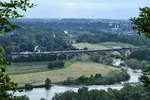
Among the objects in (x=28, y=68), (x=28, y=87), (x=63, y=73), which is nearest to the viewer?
(x=28, y=87)

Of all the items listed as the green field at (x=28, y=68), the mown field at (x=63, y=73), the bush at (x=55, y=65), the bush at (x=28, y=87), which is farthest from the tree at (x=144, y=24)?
the bush at (x=55, y=65)

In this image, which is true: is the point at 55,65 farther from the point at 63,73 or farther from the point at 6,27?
the point at 6,27

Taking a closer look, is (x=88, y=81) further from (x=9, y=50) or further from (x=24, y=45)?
(x=24, y=45)

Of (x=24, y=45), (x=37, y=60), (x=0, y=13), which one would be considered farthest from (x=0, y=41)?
(x=0, y=13)

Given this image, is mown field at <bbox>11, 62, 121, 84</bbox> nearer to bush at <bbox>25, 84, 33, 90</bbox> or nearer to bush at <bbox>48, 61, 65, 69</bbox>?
bush at <bbox>48, 61, 65, 69</bbox>

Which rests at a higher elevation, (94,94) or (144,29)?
(144,29)

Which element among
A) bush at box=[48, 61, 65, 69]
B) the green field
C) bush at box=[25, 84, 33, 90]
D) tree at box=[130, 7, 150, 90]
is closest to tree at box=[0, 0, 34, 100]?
tree at box=[130, 7, 150, 90]

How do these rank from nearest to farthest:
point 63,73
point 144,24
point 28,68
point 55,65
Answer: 1. point 144,24
2. point 63,73
3. point 55,65
4. point 28,68

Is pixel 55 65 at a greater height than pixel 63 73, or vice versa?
pixel 55 65

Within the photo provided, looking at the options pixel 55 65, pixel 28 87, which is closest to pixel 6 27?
pixel 28 87
